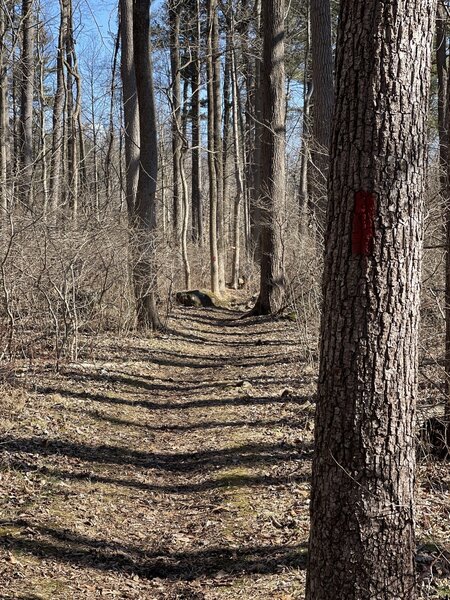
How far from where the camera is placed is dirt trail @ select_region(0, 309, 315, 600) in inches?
165

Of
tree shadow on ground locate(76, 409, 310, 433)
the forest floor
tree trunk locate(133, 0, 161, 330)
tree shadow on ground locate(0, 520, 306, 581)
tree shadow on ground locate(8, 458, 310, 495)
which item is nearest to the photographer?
the forest floor

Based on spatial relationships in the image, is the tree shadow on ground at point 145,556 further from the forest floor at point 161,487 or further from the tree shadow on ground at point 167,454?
the tree shadow on ground at point 167,454

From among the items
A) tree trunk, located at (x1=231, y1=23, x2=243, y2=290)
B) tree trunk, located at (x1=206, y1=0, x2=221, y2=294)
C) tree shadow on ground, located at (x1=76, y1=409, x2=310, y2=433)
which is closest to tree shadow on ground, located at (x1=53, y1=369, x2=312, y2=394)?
tree shadow on ground, located at (x1=76, y1=409, x2=310, y2=433)

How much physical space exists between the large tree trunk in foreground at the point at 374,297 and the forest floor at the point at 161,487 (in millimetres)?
648

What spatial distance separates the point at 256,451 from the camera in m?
6.32

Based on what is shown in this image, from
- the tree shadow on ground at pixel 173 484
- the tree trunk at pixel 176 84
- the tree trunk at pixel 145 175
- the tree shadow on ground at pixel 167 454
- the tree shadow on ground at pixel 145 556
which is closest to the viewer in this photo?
the tree shadow on ground at pixel 145 556

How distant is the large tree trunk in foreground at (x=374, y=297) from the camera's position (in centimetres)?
281

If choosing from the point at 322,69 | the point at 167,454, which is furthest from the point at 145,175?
the point at 167,454

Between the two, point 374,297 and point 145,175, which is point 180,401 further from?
point 374,297

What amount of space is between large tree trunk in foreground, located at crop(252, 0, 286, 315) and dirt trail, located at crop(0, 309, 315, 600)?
5.25m

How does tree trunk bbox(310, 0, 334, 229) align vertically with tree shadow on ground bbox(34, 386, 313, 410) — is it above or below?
above

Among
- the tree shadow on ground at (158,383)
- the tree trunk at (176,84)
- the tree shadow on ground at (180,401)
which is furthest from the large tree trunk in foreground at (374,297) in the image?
the tree trunk at (176,84)

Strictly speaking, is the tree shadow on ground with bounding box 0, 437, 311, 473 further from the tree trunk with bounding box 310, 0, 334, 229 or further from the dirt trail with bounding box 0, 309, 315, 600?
the tree trunk with bounding box 310, 0, 334, 229

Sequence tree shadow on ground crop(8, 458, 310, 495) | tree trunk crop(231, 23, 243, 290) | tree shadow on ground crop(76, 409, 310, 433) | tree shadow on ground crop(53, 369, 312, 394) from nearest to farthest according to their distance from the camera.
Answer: tree shadow on ground crop(8, 458, 310, 495), tree shadow on ground crop(76, 409, 310, 433), tree shadow on ground crop(53, 369, 312, 394), tree trunk crop(231, 23, 243, 290)
